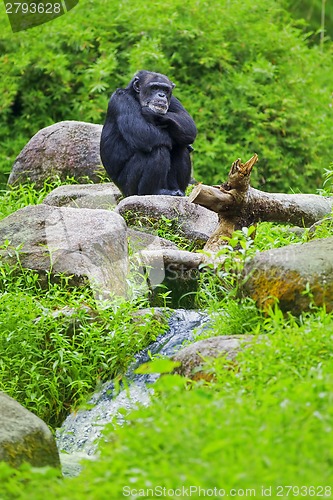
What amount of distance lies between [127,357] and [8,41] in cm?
728

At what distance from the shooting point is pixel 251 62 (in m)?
12.0

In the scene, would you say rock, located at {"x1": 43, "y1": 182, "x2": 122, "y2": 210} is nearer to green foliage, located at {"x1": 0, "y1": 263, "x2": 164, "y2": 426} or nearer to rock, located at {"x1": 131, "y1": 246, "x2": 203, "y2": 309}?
rock, located at {"x1": 131, "y1": 246, "x2": 203, "y2": 309}

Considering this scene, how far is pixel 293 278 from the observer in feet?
16.5

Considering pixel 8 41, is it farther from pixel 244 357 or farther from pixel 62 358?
pixel 244 357

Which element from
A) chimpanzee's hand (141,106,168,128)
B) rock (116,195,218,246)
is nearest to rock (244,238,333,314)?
rock (116,195,218,246)

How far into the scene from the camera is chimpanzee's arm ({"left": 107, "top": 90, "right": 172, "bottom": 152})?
28.7 feet

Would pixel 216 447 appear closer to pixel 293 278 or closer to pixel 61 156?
pixel 293 278

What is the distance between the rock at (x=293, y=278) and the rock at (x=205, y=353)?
38 cm

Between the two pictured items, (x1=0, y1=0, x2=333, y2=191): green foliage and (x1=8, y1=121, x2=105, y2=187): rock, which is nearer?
(x1=8, y1=121, x2=105, y2=187): rock

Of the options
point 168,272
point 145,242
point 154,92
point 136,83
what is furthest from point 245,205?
point 136,83

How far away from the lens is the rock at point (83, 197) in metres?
8.53

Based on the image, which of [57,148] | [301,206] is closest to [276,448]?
[301,206]

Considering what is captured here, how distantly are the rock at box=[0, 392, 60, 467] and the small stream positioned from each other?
711 millimetres

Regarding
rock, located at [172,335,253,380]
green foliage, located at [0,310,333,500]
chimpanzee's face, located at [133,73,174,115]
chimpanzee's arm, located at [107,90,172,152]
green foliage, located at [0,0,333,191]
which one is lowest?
green foliage, located at [0,0,333,191]
